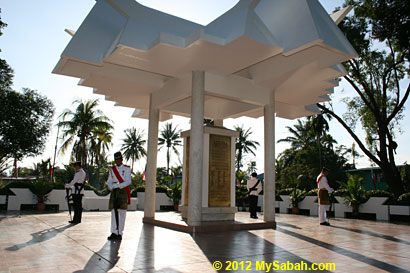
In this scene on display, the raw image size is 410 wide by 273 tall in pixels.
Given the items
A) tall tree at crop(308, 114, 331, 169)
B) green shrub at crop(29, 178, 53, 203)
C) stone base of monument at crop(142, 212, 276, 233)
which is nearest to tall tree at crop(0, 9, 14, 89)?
green shrub at crop(29, 178, 53, 203)

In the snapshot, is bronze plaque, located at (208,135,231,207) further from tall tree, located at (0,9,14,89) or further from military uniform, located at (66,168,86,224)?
tall tree, located at (0,9,14,89)

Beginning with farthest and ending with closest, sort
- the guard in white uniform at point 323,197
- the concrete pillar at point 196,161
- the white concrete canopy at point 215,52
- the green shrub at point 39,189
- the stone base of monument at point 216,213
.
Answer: the green shrub at point 39,189, the guard in white uniform at point 323,197, the stone base of monument at point 216,213, the concrete pillar at point 196,161, the white concrete canopy at point 215,52

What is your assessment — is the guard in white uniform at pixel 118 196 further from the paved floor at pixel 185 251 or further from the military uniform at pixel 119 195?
the paved floor at pixel 185 251

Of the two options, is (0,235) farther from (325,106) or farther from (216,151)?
(325,106)

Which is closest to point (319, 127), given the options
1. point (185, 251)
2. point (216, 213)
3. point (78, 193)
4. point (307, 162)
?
point (307, 162)

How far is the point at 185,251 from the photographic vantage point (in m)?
5.84

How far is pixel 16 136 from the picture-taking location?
74.5ft

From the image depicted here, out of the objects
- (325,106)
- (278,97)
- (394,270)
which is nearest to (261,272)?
(394,270)

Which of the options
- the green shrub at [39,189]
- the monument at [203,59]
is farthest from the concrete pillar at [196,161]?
the green shrub at [39,189]

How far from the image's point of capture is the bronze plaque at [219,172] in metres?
10.5

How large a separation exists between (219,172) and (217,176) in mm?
149

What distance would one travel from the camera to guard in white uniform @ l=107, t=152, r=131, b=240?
7070mm

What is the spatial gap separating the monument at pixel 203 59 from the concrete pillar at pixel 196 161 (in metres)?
0.03

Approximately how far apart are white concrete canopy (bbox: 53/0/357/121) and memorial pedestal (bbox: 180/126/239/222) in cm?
149
